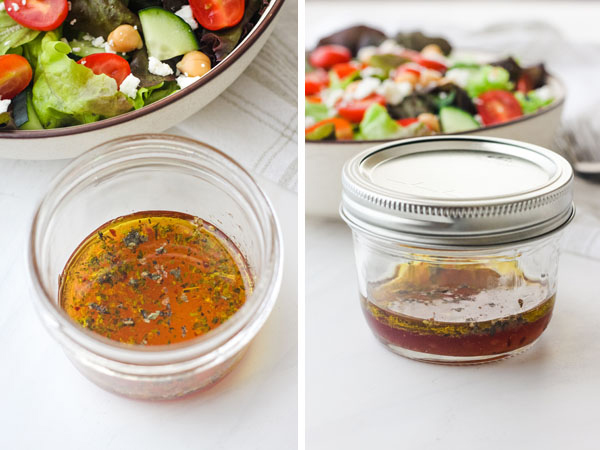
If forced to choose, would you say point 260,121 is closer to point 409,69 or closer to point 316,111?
point 316,111

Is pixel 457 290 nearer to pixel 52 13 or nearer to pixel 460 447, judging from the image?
pixel 460 447

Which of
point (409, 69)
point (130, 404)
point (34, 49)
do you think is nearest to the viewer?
point (130, 404)

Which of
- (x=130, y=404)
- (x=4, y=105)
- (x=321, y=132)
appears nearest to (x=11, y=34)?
(x=4, y=105)

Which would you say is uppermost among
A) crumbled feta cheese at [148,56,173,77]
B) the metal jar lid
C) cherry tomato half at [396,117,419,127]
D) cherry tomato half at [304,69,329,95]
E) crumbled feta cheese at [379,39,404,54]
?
crumbled feta cheese at [148,56,173,77]

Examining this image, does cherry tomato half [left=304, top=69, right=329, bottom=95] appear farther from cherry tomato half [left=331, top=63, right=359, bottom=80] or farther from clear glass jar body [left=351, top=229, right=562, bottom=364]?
clear glass jar body [left=351, top=229, right=562, bottom=364]

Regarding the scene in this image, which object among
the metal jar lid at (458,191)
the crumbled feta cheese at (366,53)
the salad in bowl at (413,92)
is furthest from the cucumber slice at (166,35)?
the crumbled feta cheese at (366,53)

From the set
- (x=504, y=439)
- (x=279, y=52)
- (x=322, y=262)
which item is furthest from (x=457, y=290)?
(x=279, y=52)

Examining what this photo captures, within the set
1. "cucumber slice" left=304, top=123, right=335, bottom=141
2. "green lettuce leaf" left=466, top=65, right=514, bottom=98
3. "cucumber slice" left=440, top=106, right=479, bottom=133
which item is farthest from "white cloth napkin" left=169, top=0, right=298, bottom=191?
"green lettuce leaf" left=466, top=65, right=514, bottom=98
